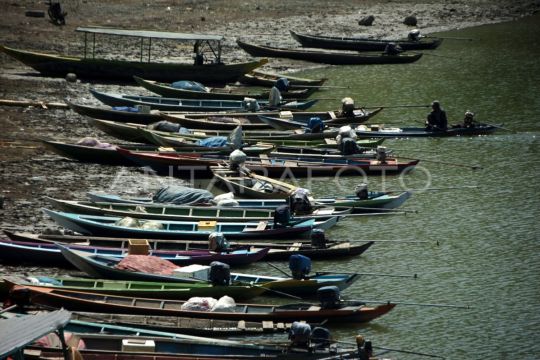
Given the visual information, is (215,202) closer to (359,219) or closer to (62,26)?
(359,219)

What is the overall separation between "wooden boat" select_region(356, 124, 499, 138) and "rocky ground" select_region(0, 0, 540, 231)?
7628 millimetres

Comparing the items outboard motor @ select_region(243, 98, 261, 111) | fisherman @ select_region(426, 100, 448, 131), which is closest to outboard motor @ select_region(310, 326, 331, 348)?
fisherman @ select_region(426, 100, 448, 131)

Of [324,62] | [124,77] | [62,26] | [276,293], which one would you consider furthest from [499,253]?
[62,26]

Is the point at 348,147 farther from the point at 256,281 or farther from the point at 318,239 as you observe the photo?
the point at 256,281

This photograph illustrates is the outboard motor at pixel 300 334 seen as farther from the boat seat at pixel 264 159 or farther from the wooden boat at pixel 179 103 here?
the wooden boat at pixel 179 103

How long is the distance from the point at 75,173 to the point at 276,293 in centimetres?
983

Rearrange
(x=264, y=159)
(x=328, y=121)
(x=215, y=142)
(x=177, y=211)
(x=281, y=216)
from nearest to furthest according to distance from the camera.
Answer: (x=281, y=216) < (x=177, y=211) < (x=264, y=159) < (x=215, y=142) < (x=328, y=121)

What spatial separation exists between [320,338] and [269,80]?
81.1 ft

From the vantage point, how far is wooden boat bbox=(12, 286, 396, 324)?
2288 cm

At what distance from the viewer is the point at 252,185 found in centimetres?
3198

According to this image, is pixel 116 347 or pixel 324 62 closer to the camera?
pixel 116 347

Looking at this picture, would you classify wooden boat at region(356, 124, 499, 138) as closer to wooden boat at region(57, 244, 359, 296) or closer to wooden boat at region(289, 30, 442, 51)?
wooden boat at region(289, 30, 442, 51)

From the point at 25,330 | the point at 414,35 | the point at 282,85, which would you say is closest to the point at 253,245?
the point at 25,330

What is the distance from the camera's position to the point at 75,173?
32875mm
